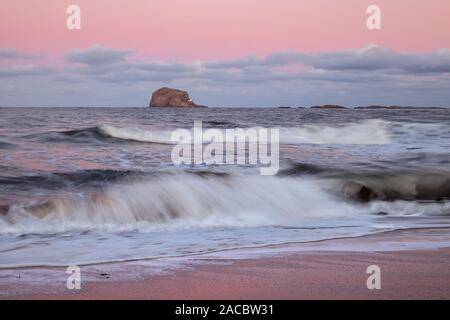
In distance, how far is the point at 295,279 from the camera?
460 cm

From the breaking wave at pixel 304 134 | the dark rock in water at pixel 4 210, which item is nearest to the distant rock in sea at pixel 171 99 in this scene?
the breaking wave at pixel 304 134

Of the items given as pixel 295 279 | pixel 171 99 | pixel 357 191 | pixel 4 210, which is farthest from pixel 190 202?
pixel 171 99

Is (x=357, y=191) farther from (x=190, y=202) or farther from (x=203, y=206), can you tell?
(x=190, y=202)

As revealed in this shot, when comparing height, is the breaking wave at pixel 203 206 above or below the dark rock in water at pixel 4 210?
below

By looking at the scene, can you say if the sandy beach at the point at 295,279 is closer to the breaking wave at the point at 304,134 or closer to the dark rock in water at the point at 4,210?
the dark rock in water at the point at 4,210

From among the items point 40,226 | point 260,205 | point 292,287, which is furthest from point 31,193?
point 292,287

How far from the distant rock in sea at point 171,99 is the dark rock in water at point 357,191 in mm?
96372

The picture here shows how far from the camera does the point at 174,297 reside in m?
4.08

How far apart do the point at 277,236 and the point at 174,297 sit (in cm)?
313

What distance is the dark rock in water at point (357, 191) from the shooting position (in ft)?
34.8

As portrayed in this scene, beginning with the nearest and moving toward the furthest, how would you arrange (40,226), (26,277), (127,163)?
(26,277) < (40,226) < (127,163)

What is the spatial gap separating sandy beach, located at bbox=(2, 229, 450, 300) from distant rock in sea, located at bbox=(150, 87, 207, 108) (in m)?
102
